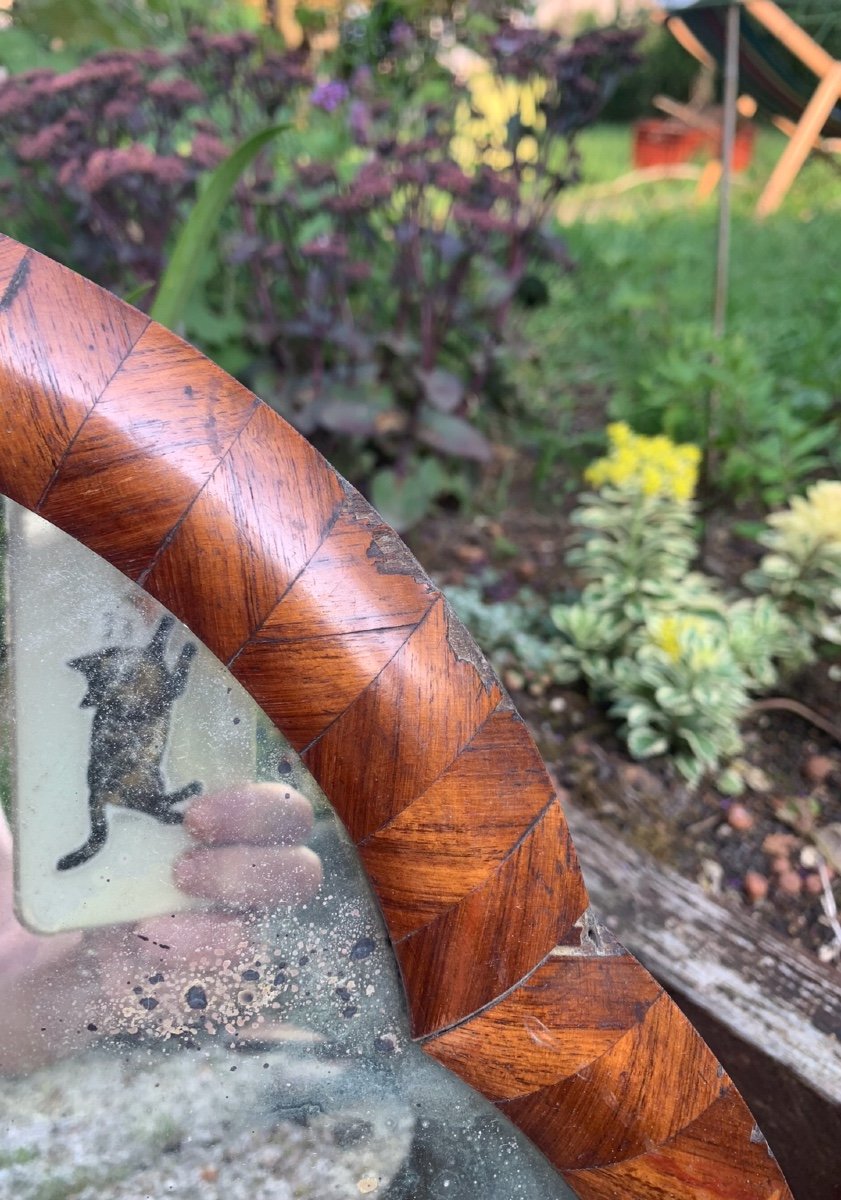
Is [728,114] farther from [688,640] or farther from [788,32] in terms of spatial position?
[688,640]

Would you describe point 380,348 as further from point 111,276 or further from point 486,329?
point 111,276

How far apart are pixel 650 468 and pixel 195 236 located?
0.80 metres

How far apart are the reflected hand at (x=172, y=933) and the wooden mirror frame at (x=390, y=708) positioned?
56 millimetres

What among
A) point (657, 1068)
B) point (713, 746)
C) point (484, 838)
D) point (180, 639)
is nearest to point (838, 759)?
point (713, 746)

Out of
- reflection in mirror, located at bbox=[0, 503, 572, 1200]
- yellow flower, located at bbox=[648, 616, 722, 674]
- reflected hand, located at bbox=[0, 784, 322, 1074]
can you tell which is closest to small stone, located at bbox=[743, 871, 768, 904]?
yellow flower, located at bbox=[648, 616, 722, 674]

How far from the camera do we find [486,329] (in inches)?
85.6

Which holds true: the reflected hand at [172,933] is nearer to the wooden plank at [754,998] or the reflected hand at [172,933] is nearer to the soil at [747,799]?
the wooden plank at [754,998]

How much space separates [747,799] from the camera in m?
1.38

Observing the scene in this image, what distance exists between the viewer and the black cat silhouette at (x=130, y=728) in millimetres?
537

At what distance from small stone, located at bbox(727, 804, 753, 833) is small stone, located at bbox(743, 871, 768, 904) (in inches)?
3.6

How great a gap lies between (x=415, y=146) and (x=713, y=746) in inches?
47.7

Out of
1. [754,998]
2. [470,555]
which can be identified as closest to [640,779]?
[754,998]

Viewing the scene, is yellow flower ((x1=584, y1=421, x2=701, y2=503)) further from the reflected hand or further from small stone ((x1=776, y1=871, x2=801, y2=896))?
the reflected hand

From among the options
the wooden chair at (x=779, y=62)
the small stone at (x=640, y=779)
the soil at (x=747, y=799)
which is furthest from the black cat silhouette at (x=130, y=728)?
the wooden chair at (x=779, y=62)
